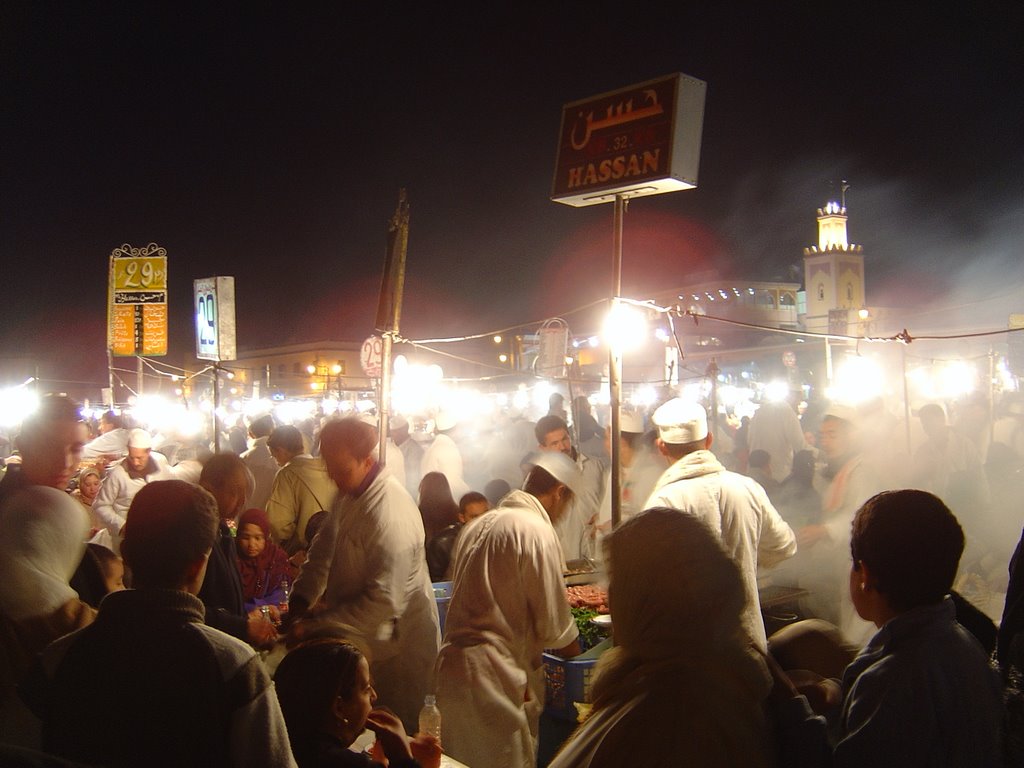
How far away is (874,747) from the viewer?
2.11 meters

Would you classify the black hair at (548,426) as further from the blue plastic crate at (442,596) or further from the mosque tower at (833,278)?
the mosque tower at (833,278)

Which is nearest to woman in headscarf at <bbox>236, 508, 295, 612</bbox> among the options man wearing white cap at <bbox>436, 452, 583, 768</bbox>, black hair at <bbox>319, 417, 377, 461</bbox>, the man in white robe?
the man in white robe

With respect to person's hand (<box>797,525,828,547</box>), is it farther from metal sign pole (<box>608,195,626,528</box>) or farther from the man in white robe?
the man in white robe

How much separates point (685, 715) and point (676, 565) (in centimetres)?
34

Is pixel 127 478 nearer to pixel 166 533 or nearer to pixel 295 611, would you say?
pixel 295 611

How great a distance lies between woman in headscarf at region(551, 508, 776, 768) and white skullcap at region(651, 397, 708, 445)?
290 cm

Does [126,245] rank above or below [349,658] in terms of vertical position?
above

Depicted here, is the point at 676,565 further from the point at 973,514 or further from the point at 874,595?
the point at 973,514

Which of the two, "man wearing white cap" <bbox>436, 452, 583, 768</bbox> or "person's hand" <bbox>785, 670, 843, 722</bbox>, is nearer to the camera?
"person's hand" <bbox>785, 670, 843, 722</bbox>

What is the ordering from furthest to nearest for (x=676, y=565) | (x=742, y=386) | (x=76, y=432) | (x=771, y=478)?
1. (x=742, y=386)
2. (x=771, y=478)
3. (x=76, y=432)
4. (x=676, y=565)

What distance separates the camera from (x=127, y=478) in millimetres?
8594

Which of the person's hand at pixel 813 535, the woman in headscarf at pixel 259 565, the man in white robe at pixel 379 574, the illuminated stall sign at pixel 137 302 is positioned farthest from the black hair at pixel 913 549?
the illuminated stall sign at pixel 137 302

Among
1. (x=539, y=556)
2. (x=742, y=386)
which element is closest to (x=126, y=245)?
(x=539, y=556)

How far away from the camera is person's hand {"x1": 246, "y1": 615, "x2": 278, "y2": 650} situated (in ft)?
13.8
